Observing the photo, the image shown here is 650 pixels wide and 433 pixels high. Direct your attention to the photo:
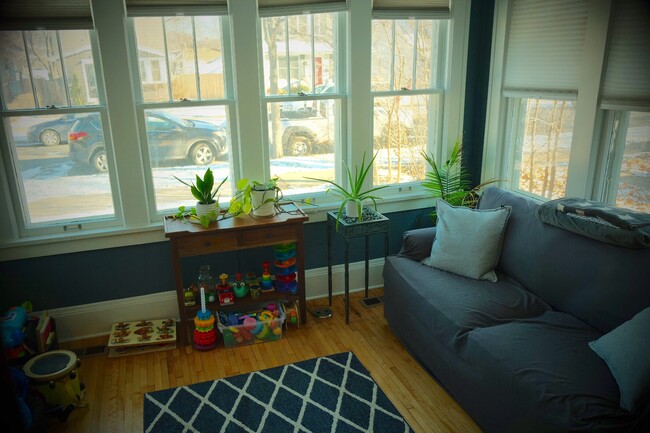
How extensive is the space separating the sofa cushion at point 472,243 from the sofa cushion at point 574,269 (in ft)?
0.29

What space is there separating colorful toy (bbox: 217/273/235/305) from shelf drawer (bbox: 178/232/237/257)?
0.32 m

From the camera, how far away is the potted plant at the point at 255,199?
3.11 metres

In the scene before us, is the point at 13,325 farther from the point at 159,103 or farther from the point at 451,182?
the point at 451,182

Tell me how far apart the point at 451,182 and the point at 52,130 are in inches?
111

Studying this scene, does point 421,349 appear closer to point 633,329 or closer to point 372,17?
point 633,329

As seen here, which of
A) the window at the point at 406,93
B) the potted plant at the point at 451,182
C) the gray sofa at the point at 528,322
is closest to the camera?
the gray sofa at the point at 528,322

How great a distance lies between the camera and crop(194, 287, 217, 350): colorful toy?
3.03m

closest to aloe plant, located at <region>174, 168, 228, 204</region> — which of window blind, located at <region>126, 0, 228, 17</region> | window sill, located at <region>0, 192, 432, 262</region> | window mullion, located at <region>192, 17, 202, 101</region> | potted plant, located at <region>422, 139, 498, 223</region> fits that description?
window sill, located at <region>0, 192, 432, 262</region>

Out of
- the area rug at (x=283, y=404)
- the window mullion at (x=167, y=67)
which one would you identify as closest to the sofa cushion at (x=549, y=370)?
the area rug at (x=283, y=404)

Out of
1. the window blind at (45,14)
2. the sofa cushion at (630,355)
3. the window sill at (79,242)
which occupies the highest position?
the window blind at (45,14)

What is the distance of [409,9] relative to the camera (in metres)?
3.37

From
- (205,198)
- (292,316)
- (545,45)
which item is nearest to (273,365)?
(292,316)

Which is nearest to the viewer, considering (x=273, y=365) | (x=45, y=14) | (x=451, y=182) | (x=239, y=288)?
(x=45, y=14)

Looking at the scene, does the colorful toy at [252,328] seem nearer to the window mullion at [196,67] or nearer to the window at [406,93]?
the window at [406,93]
